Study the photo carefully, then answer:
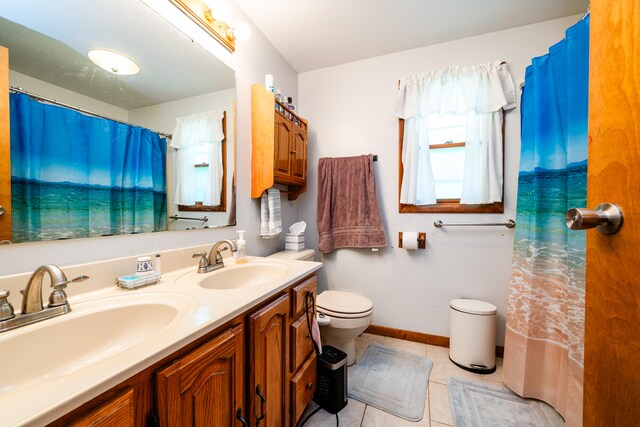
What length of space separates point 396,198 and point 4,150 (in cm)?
205

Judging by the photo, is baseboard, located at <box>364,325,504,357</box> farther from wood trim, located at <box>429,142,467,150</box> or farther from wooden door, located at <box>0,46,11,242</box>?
wooden door, located at <box>0,46,11,242</box>

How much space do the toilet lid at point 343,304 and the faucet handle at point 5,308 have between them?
1.32 metres

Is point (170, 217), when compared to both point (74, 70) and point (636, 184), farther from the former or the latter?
point (636, 184)

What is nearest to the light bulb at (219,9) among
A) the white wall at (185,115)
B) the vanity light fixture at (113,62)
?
the white wall at (185,115)

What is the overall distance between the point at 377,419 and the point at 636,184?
1.46m

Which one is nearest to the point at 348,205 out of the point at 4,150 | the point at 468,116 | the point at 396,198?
the point at 396,198

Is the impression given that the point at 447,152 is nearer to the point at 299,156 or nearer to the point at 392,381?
the point at 299,156

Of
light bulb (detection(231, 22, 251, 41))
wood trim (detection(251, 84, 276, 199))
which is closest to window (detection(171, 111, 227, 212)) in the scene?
wood trim (detection(251, 84, 276, 199))

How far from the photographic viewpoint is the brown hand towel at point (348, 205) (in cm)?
204

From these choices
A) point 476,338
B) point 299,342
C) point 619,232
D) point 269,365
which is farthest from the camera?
point 476,338

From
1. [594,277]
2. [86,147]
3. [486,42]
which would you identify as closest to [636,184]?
[594,277]

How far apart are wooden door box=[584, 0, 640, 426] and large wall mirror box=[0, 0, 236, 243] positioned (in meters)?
1.39

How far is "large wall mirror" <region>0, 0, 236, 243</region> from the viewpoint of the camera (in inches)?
29.0

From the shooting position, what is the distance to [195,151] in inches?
49.8
